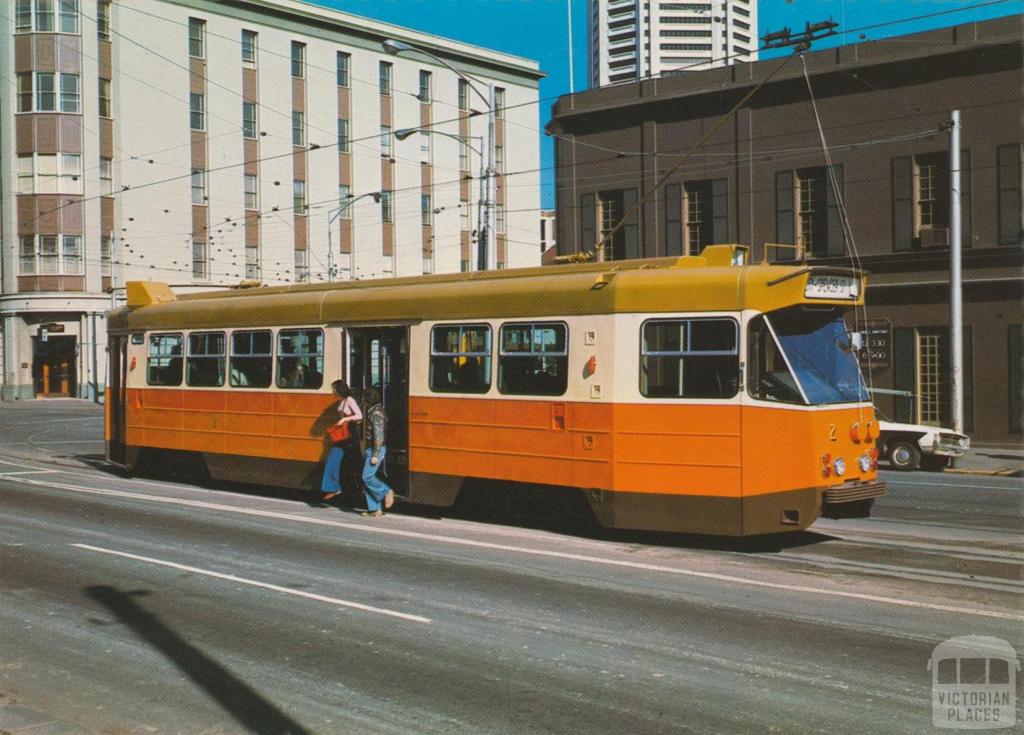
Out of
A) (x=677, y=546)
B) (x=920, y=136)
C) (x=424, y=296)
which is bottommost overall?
(x=677, y=546)

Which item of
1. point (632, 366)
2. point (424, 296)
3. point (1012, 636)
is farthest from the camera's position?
point (424, 296)

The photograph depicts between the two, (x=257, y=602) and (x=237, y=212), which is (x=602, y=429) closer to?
(x=257, y=602)

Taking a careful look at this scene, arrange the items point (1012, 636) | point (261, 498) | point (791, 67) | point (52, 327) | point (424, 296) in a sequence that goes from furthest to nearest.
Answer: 1. point (52, 327)
2. point (791, 67)
3. point (261, 498)
4. point (424, 296)
5. point (1012, 636)

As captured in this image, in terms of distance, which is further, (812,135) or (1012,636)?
(812,135)

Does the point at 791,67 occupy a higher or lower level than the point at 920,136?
higher

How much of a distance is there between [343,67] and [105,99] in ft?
42.5

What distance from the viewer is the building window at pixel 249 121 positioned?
55.3 meters

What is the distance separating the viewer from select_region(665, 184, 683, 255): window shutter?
3294cm

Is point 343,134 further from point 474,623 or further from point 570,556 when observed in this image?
point 474,623

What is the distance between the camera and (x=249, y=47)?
55844 mm

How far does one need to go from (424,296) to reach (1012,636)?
28.0 feet

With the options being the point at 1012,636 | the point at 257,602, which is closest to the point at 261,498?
the point at 257,602

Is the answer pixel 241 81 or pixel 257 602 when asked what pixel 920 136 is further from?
pixel 241 81

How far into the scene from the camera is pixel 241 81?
182 ft
